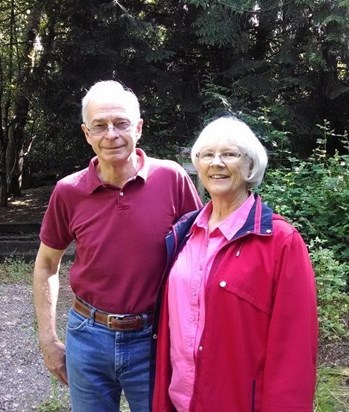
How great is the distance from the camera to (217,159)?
5.90 feet

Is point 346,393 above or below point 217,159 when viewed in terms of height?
below

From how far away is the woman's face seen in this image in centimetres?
179

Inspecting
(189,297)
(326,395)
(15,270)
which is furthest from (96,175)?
(15,270)

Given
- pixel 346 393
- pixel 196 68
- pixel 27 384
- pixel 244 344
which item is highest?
pixel 196 68

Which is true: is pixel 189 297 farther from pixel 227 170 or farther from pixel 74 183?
pixel 74 183

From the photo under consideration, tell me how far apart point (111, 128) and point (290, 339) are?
1.04 m

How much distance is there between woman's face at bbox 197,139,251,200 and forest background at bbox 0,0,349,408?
376cm

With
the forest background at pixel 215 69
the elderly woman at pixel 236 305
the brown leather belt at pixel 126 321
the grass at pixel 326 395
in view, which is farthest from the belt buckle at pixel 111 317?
the forest background at pixel 215 69

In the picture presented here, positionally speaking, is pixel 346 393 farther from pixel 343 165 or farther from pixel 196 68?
pixel 196 68

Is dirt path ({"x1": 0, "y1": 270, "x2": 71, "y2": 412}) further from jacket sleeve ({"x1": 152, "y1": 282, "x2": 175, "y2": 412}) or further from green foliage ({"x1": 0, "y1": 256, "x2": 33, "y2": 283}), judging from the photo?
jacket sleeve ({"x1": 152, "y1": 282, "x2": 175, "y2": 412})

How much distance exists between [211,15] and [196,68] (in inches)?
48.0

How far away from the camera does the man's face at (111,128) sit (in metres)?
2.03

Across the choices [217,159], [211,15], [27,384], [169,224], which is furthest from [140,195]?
[211,15]

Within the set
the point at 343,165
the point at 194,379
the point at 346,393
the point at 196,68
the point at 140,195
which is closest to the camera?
the point at 194,379
